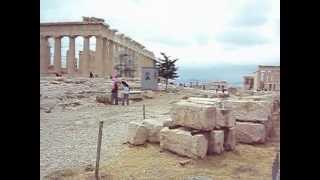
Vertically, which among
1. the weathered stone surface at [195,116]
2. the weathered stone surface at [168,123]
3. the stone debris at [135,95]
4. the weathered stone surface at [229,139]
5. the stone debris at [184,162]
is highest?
the stone debris at [135,95]

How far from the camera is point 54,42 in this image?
910 inches

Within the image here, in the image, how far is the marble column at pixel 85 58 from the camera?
72.1 feet

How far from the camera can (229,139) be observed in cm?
614

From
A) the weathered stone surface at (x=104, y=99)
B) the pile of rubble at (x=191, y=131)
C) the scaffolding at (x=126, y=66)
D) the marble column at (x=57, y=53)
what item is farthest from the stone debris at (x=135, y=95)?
the marble column at (x=57, y=53)

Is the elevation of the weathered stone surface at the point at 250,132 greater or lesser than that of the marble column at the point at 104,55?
lesser

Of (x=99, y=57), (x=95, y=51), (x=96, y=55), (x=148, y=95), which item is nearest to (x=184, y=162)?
(x=148, y=95)

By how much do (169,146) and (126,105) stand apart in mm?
3246

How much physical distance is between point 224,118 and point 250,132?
61 centimetres

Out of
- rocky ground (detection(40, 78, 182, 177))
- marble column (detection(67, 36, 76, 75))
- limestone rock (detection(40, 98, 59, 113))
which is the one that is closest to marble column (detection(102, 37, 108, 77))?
marble column (detection(67, 36, 76, 75))

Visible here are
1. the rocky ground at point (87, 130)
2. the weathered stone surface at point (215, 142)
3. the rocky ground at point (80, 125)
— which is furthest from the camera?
the weathered stone surface at point (215, 142)

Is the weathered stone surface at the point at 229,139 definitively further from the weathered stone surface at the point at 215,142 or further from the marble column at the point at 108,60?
the marble column at the point at 108,60
